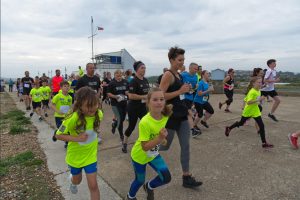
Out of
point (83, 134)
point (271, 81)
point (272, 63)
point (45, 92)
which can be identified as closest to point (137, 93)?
point (83, 134)

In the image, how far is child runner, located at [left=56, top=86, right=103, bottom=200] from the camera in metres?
2.86

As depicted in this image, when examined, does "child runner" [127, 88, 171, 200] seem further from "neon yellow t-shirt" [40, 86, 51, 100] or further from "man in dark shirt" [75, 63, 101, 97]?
"neon yellow t-shirt" [40, 86, 51, 100]

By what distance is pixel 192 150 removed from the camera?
202 inches

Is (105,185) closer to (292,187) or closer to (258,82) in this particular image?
(292,187)

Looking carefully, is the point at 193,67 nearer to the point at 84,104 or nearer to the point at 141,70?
the point at 141,70

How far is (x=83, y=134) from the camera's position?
9.37 feet

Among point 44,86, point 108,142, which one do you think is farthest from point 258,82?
point 44,86

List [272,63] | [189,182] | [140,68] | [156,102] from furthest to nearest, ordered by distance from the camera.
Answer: [272,63] < [140,68] < [189,182] < [156,102]

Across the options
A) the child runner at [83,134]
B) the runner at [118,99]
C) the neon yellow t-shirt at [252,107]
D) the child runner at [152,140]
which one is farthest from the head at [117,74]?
the child runner at [152,140]

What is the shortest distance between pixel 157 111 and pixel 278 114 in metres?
7.36

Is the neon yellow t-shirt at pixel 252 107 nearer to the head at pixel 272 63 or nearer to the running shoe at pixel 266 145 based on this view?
the running shoe at pixel 266 145

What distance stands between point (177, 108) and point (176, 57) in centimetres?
73

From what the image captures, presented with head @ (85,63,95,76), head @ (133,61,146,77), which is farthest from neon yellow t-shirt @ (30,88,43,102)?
head @ (133,61,146,77)

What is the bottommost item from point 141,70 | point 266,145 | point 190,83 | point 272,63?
point 266,145
